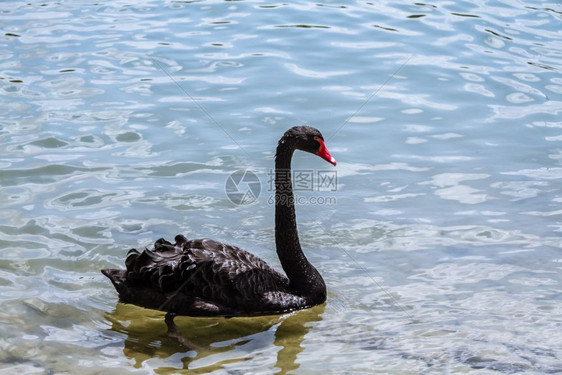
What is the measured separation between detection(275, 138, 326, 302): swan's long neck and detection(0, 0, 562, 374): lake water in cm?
19

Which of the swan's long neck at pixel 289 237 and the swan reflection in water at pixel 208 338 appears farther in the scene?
the swan's long neck at pixel 289 237

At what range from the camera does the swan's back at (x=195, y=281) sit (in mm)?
5621

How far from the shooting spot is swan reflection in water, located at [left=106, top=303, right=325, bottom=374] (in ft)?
17.0

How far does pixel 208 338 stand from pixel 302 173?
2.69m

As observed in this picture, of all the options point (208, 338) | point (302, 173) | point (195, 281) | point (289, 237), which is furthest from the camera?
point (302, 173)

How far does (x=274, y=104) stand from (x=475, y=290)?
3733 millimetres

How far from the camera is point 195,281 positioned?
5648 mm

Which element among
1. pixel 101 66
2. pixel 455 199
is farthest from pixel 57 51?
pixel 455 199

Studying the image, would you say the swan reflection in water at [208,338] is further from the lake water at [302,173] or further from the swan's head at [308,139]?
the swan's head at [308,139]

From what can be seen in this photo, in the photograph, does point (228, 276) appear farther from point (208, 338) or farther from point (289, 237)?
point (289, 237)

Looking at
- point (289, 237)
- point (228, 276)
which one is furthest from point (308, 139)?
point (228, 276)

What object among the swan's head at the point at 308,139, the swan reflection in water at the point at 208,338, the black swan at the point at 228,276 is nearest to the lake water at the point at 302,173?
the swan reflection in water at the point at 208,338

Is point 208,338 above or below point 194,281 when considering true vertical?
below

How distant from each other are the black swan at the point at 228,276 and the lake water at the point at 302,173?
5.0 inches
